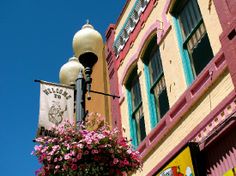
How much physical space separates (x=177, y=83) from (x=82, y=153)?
3858 mm

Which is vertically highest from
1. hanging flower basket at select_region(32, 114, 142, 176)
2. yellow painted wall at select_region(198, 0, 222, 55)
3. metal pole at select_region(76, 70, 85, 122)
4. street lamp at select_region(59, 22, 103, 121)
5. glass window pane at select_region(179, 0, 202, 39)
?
glass window pane at select_region(179, 0, 202, 39)

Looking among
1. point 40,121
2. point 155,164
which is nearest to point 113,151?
point 40,121

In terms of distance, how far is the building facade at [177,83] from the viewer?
722 cm

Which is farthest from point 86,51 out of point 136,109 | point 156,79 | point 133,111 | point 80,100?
point 133,111

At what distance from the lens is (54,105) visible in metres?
7.95

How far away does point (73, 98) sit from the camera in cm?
811

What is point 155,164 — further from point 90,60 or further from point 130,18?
point 130,18

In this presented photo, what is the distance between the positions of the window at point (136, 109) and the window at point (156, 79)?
844 mm

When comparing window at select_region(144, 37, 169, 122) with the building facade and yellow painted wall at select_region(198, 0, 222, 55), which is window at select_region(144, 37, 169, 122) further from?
yellow painted wall at select_region(198, 0, 222, 55)

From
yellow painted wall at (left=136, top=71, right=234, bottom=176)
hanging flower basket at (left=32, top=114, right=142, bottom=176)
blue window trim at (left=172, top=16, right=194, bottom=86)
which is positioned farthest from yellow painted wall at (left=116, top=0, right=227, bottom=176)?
hanging flower basket at (left=32, top=114, right=142, bottom=176)

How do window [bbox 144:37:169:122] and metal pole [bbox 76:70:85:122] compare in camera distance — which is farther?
window [bbox 144:37:169:122]

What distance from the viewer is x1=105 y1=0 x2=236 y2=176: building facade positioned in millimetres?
7223

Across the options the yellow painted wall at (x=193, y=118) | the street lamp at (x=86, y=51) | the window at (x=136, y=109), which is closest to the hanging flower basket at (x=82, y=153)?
the street lamp at (x=86, y=51)

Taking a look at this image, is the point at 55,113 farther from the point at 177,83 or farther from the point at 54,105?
the point at 177,83
